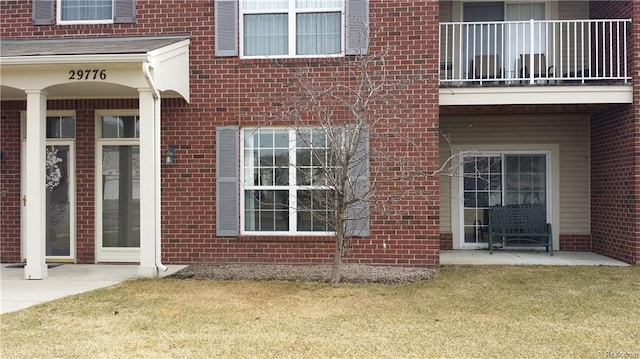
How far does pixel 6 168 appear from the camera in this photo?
8.43 metres

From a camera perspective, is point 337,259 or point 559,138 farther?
point 559,138

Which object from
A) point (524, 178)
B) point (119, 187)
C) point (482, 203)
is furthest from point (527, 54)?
point (119, 187)

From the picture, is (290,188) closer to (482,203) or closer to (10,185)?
(482,203)

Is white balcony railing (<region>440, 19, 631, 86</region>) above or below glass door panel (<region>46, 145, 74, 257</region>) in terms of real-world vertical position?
above

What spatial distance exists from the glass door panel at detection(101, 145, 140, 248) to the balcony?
530 cm

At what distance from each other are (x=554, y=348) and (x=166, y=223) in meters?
5.95

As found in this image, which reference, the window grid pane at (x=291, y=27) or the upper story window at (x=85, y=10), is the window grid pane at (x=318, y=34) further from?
the upper story window at (x=85, y=10)

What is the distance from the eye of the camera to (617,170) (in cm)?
870

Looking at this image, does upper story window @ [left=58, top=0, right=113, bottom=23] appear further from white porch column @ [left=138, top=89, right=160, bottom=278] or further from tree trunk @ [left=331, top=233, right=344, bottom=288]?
tree trunk @ [left=331, top=233, right=344, bottom=288]

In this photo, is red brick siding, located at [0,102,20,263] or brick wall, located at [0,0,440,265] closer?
brick wall, located at [0,0,440,265]

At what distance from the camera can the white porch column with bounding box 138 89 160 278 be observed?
705cm

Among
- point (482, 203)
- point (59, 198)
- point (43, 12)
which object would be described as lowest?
point (482, 203)

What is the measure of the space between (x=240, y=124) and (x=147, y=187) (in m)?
1.78

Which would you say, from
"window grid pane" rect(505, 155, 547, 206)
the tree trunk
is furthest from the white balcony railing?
the tree trunk
